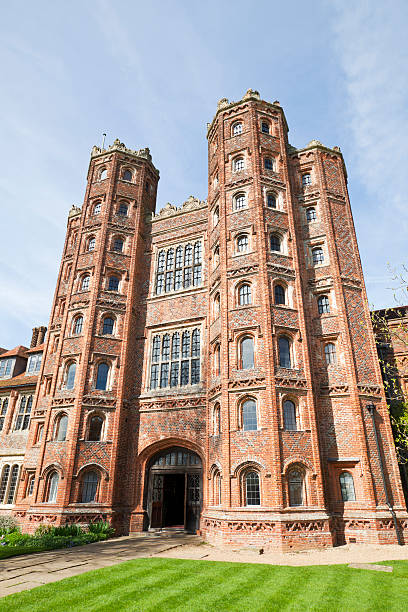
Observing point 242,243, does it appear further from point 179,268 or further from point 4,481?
point 4,481

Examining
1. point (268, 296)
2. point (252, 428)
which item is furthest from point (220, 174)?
point (252, 428)

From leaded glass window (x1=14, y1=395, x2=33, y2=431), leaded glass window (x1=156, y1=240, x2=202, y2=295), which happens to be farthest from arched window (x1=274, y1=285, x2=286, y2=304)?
leaded glass window (x1=14, y1=395, x2=33, y2=431)

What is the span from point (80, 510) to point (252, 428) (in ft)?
29.4

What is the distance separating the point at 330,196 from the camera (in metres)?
22.9

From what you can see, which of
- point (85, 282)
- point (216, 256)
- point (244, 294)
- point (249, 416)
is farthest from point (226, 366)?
point (85, 282)

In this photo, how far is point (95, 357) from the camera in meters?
21.5

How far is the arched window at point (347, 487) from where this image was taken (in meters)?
16.5

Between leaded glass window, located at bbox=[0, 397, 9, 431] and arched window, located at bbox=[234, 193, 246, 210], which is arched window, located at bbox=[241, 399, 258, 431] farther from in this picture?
leaded glass window, located at bbox=[0, 397, 9, 431]

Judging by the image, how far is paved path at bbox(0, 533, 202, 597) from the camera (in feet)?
32.6

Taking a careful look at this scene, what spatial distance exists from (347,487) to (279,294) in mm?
8945

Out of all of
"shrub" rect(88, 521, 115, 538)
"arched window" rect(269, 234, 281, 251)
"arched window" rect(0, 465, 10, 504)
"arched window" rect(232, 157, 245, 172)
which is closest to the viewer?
"shrub" rect(88, 521, 115, 538)

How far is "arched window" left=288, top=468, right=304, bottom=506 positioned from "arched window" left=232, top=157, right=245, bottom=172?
16427 millimetres

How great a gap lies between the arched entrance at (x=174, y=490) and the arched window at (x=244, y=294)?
25.9ft

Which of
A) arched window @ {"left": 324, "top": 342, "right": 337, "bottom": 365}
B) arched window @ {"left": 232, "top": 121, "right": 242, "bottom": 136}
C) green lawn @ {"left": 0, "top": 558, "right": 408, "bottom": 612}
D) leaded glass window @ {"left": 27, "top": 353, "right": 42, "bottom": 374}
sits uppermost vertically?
arched window @ {"left": 232, "top": 121, "right": 242, "bottom": 136}
